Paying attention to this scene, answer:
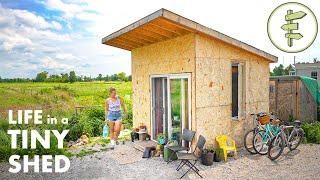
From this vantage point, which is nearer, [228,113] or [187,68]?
[187,68]

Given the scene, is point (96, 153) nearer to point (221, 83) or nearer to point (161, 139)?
point (161, 139)

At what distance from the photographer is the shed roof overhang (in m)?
7.21

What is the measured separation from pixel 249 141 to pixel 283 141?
3.63ft

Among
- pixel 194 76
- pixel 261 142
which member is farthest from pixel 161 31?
pixel 261 142

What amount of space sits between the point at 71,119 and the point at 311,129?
10.2 metres

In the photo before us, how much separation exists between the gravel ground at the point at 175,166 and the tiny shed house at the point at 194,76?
3.73 ft

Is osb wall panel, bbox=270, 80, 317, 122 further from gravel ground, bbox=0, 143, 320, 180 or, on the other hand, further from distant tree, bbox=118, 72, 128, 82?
distant tree, bbox=118, 72, 128, 82

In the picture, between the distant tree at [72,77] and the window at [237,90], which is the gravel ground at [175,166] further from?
the distant tree at [72,77]

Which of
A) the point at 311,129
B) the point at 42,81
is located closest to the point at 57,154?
the point at 311,129

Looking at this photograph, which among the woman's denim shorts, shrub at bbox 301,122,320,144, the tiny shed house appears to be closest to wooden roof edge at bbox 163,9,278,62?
the tiny shed house

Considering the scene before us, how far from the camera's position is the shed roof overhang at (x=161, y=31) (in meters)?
7.21

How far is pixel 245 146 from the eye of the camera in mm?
8938

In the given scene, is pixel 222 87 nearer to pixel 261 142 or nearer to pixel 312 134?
pixel 261 142

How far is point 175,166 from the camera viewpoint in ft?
26.0
